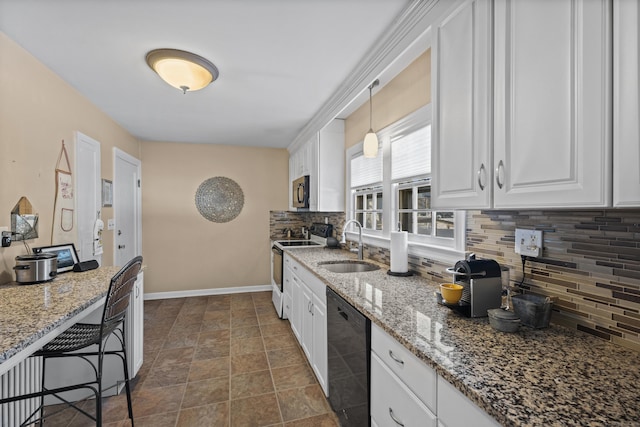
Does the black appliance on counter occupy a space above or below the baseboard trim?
above

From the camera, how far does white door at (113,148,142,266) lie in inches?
143

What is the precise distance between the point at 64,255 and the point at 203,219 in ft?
8.51

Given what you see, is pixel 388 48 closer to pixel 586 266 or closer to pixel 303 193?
pixel 586 266

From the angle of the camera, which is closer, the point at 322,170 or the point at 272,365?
the point at 272,365

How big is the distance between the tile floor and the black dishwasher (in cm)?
30

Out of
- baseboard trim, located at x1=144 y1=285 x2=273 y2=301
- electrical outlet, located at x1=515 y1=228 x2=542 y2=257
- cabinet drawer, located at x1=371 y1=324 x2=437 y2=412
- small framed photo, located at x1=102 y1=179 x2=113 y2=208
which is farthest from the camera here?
baseboard trim, located at x1=144 y1=285 x2=273 y2=301

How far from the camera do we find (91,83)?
2.48 metres

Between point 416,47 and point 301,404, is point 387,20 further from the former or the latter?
point 301,404

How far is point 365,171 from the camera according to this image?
295 centimetres

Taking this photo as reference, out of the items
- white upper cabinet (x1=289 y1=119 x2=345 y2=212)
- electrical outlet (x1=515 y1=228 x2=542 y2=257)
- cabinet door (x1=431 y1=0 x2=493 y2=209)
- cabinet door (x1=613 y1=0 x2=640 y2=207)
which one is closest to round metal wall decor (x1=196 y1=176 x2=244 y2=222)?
white upper cabinet (x1=289 y1=119 x2=345 y2=212)

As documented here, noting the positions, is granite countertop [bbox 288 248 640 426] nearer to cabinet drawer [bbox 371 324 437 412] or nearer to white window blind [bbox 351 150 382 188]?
cabinet drawer [bbox 371 324 437 412]

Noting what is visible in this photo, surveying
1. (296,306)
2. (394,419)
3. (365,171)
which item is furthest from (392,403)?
(365,171)

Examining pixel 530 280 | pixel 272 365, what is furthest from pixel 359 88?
pixel 272 365

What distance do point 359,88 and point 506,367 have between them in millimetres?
2004
